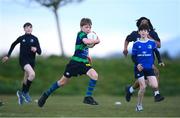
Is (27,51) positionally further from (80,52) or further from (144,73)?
(144,73)

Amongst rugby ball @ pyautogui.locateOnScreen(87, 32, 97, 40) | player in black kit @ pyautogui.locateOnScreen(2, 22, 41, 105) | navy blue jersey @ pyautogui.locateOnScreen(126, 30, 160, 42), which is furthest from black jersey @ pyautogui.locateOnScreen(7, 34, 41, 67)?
rugby ball @ pyautogui.locateOnScreen(87, 32, 97, 40)

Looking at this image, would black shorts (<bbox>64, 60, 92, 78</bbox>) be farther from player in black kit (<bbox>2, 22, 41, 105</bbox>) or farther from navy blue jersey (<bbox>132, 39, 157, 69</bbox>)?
player in black kit (<bbox>2, 22, 41, 105</bbox>)

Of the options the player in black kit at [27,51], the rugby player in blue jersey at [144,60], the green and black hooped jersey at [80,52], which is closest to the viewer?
the rugby player in blue jersey at [144,60]

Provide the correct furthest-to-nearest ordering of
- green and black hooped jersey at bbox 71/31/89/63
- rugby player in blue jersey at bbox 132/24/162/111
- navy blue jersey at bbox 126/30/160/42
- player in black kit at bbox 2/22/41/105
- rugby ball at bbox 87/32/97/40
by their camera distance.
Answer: player in black kit at bbox 2/22/41/105 < navy blue jersey at bbox 126/30/160/42 < green and black hooped jersey at bbox 71/31/89/63 < rugby player in blue jersey at bbox 132/24/162/111 < rugby ball at bbox 87/32/97/40

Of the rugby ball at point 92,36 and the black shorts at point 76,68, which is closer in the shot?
the rugby ball at point 92,36

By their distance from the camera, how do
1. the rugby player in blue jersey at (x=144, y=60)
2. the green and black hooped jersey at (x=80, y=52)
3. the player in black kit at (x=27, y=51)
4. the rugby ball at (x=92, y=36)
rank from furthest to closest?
the player in black kit at (x=27, y=51), the green and black hooped jersey at (x=80, y=52), the rugby player in blue jersey at (x=144, y=60), the rugby ball at (x=92, y=36)

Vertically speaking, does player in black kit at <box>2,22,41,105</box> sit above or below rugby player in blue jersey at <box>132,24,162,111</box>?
above

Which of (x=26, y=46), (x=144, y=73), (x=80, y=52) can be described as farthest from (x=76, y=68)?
(x=26, y=46)

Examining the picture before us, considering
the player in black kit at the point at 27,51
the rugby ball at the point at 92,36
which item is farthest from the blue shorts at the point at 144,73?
the player in black kit at the point at 27,51

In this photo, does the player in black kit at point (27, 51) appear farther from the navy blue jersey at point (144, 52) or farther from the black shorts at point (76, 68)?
the navy blue jersey at point (144, 52)

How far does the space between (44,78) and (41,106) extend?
1304 centimetres

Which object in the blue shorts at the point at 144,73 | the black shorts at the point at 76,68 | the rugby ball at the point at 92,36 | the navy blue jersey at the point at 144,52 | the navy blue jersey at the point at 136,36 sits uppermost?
the navy blue jersey at the point at 136,36

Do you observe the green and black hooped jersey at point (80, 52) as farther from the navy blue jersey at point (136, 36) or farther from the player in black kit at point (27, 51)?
the player in black kit at point (27, 51)

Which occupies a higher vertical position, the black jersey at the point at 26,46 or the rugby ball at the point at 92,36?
the black jersey at the point at 26,46
